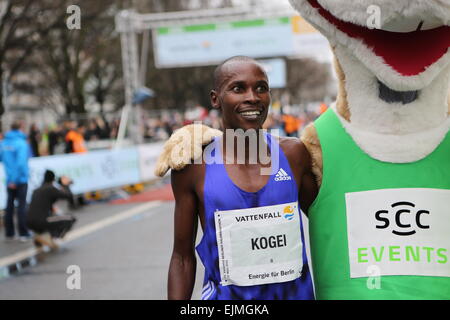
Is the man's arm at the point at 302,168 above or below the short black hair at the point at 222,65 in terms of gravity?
below

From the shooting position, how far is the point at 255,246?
1.88 meters

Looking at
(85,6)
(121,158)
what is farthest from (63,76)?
(121,158)

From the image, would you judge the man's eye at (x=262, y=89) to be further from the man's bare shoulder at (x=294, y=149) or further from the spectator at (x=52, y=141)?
the spectator at (x=52, y=141)

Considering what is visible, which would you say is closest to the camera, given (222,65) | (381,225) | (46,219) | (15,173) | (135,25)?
(222,65)

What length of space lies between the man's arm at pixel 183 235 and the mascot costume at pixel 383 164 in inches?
2.9

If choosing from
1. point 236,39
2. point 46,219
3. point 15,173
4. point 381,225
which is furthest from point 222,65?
point 236,39

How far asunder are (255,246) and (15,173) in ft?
24.1

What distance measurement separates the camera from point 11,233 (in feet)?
28.2

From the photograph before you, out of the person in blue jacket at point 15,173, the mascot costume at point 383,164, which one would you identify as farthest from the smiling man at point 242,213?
the person in blue jacket at point 15,173

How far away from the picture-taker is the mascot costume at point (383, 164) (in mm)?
2010

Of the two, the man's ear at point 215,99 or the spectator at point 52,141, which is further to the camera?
A: the spectator at point 52,141

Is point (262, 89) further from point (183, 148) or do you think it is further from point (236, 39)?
point (236, 39)

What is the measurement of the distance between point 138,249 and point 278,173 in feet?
18.5
